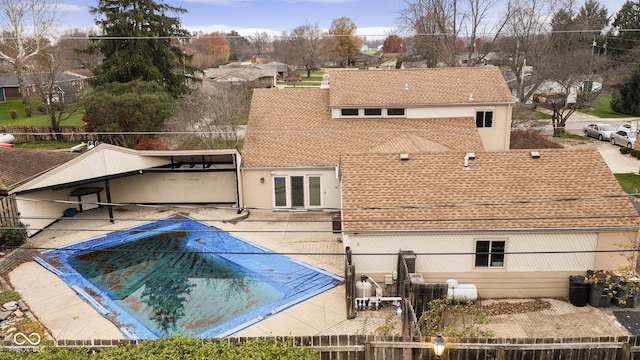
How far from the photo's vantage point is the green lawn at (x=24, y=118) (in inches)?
1918

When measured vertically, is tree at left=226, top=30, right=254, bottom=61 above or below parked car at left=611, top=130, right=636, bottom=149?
above

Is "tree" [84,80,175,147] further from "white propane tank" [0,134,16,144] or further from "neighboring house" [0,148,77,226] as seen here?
"white propane tank" [0,134,16,144]

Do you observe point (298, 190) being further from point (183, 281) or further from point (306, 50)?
point (306, 50)

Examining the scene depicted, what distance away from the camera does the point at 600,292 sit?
1502 cm

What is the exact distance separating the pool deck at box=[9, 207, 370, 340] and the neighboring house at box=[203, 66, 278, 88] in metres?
40.1

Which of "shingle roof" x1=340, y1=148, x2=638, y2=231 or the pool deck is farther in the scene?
"shingle roof" x1=340, y1=148, x2=638, y2=231

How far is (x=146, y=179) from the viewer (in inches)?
1038

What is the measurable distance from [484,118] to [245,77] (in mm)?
43167

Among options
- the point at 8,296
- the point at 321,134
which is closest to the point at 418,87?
the point at 321,134

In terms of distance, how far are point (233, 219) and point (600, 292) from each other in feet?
51.9

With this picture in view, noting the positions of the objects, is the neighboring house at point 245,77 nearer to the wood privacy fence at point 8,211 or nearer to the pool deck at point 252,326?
the pool deck at point 252,326

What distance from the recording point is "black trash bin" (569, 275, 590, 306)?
1514 centimetres

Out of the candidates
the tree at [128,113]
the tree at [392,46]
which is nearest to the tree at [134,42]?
the tree at [128,113]

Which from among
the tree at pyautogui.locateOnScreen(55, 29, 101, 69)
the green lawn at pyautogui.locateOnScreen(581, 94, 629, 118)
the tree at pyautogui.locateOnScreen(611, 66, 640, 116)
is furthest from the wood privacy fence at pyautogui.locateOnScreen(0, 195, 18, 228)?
the tree at pyautogui.locateOnScreen(55, 29, 101, 69)
